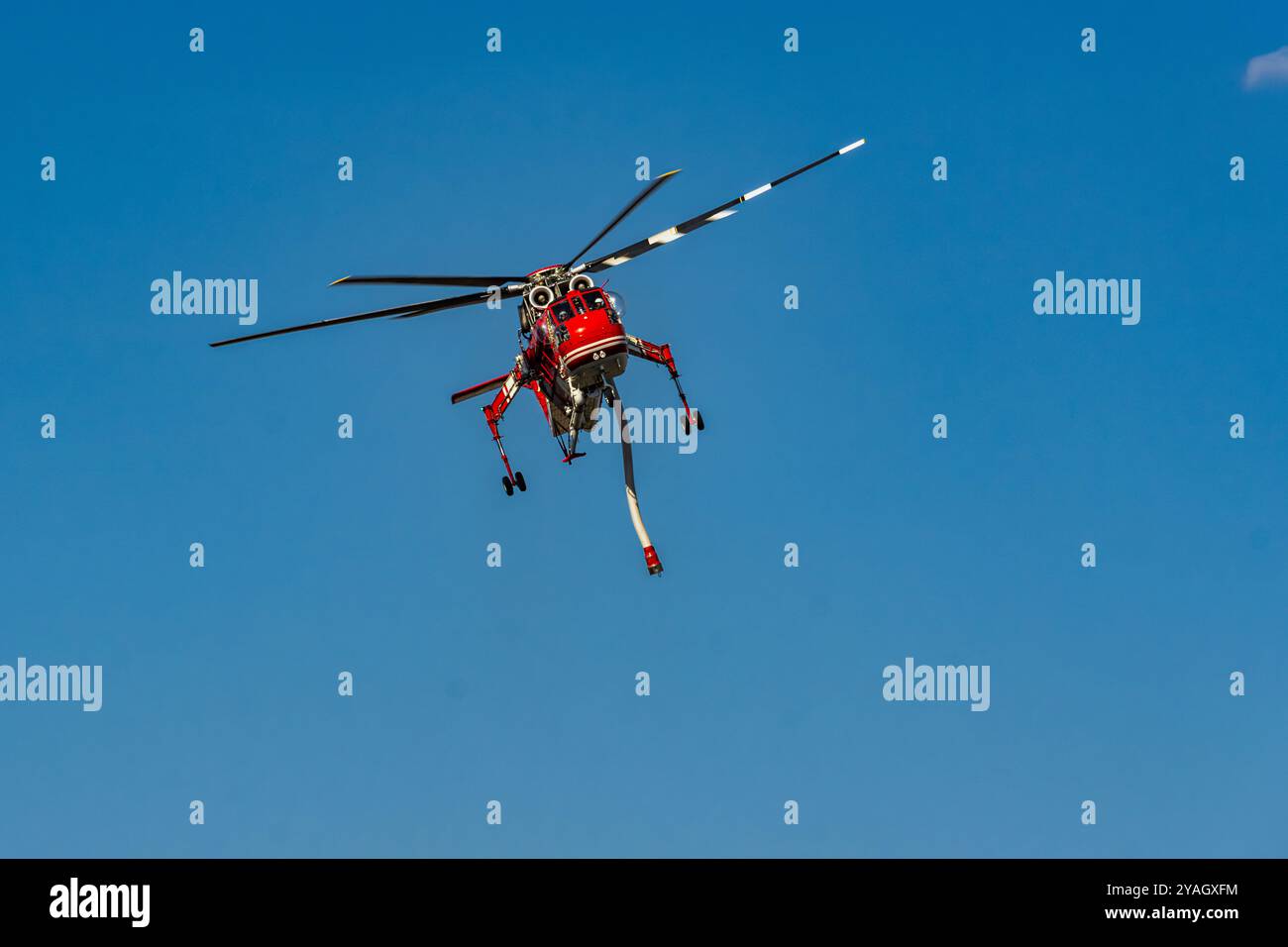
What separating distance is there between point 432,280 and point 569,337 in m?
5.69

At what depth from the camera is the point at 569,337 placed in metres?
78.4

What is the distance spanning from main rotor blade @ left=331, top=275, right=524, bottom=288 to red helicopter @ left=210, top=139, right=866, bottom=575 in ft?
0.12

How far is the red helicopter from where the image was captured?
257ft

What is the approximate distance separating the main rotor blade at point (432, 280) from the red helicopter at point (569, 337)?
35 mm

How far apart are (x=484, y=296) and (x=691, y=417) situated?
9.11 m

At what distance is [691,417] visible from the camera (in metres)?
79.9

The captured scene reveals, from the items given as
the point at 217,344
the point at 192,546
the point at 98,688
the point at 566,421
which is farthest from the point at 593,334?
the point at 98,688

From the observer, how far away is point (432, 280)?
3155 inches

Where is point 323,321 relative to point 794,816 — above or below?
above

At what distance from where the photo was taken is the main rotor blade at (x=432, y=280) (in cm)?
7806

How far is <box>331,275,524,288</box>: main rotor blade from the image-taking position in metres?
78.1
